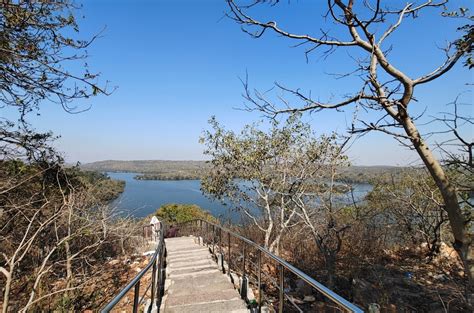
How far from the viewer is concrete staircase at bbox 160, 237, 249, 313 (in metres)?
3.48

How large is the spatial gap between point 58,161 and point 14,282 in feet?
11.4

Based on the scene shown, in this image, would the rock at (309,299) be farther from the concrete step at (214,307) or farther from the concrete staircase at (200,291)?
the concrete step at (214,307)

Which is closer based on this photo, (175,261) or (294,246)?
(175,261)

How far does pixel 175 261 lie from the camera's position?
267 inches

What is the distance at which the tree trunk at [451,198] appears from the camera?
3791mm

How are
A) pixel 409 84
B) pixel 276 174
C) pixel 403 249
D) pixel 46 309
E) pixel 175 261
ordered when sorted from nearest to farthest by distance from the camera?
pixel 409 84 → pixel 46 309 → pixel 175 261 → pixel 403 249 → pixel 276 174

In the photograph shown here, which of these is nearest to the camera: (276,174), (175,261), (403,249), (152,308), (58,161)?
(152,308)

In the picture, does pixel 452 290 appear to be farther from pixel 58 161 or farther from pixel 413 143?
pixel 58 161

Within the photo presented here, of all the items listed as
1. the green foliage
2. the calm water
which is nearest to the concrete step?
the calm water

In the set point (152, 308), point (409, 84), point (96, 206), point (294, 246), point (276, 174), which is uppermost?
point (409, 84)

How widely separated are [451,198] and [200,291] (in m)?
3.72

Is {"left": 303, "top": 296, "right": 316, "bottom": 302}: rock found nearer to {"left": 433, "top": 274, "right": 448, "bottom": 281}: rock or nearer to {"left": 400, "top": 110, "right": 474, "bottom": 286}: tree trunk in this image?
{"left": 400, "top": 110, "right": 474, "bottom": 286}: tree trunk

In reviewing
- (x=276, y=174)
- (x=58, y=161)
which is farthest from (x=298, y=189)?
(x=58, y=161)

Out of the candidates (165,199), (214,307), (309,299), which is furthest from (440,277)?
(165,199)
